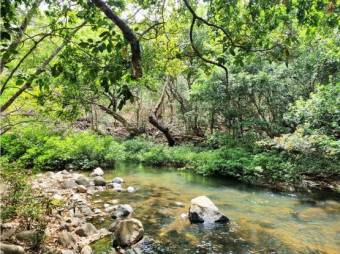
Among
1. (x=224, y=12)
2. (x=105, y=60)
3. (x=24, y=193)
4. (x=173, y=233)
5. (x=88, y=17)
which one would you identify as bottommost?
(x=173, y=233)

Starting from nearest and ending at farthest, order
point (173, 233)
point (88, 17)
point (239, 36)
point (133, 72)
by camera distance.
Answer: point (133, 72) → point (88, 17) → point (239, 36) → point (173, 233)

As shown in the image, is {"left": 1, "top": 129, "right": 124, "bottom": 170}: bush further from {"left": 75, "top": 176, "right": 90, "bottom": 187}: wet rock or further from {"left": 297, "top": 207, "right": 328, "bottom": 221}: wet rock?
{"left": 297, "top": 207, "right": 328, "bottom": 221}: wet rock

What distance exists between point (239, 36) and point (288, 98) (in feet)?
35.8

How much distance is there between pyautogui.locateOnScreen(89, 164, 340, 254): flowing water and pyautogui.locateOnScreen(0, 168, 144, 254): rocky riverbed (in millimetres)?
268

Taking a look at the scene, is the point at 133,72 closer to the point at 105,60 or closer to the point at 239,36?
the point at 105,60

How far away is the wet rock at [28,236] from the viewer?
4.94 metres

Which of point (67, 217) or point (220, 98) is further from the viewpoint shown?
point (220, 98)

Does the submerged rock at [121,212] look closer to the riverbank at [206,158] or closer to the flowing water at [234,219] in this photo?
the flowing water at [234,219]

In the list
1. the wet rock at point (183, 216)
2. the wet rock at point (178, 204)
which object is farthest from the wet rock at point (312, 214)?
the wet rock at point (178, 204)

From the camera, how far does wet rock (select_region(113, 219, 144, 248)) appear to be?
19.8ft

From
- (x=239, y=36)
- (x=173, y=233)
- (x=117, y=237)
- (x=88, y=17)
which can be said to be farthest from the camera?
(x=173, y=233)

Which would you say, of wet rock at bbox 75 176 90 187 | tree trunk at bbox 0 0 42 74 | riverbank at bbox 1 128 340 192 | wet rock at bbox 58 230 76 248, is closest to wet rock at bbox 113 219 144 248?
wet rock at bbox 58 230 76 248

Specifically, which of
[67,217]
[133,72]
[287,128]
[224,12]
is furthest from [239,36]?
[287,128]

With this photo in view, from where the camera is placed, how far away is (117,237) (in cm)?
611
